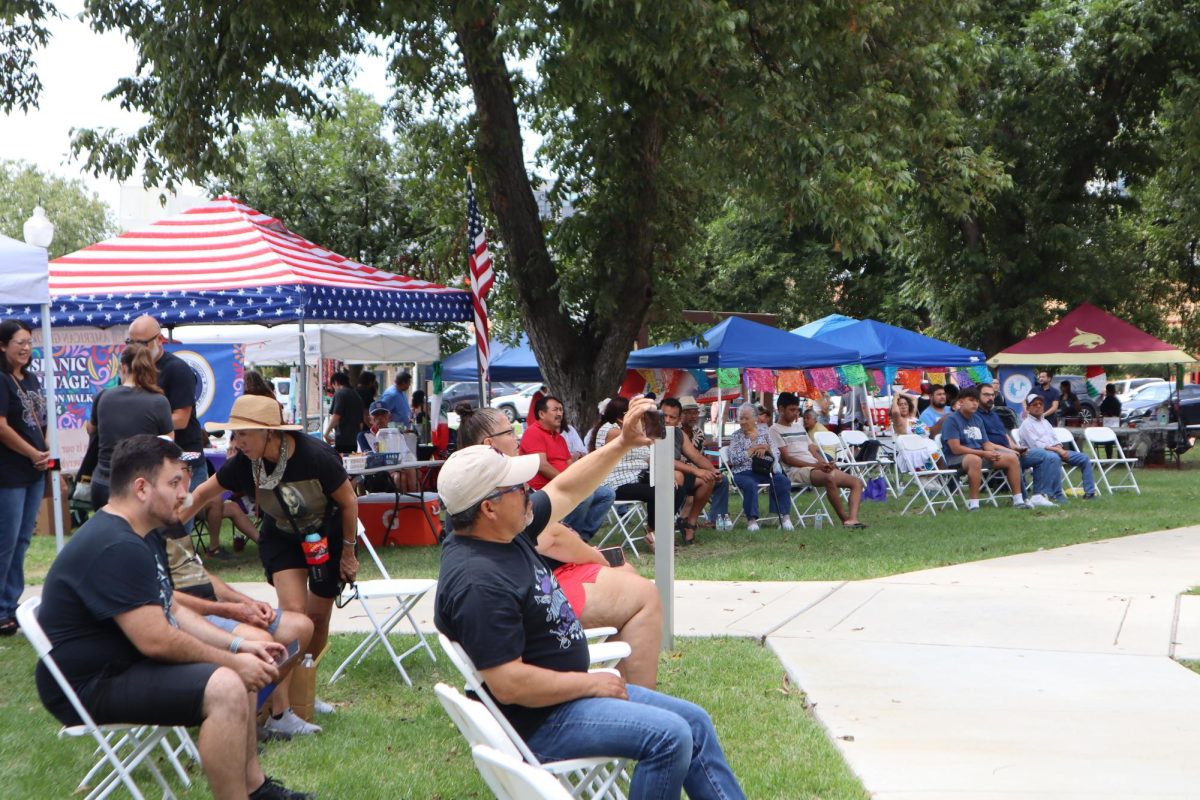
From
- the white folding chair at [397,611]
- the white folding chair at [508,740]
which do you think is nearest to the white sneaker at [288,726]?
the white folding chair at [397,611]

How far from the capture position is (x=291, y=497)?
17.3 feet

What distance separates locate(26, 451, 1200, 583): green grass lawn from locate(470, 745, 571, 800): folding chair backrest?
681cm

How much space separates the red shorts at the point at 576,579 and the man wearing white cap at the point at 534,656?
124 centimetres

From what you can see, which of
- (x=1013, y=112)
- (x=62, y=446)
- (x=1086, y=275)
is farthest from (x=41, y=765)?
(x=1086, y=275)

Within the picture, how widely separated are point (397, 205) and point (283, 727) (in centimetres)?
2218

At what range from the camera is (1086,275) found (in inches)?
978

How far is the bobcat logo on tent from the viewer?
21.1 metres

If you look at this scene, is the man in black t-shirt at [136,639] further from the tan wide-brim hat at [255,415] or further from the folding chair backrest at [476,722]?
the tan wide-brim hat at [255,415]

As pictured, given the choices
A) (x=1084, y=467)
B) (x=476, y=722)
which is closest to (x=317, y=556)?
(x=476, y=722)

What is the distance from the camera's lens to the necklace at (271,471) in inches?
206

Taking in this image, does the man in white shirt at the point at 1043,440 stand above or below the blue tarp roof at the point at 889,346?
below

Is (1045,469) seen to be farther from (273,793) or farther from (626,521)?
(273,793)

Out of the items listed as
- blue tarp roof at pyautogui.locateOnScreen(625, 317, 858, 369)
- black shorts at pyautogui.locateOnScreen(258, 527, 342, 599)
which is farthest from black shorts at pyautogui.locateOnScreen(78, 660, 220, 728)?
blue tarp roof at pyautogui.locateOnScreen(625, 317, 858, 369)

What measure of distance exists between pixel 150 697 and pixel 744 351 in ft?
38.2
